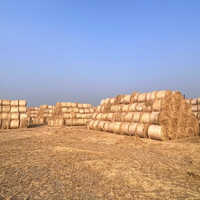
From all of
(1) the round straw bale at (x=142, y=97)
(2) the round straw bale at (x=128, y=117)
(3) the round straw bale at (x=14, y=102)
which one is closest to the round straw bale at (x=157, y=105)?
(1) the round straw bale at (x=142, y=97)

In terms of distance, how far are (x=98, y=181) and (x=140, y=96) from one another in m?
7.82

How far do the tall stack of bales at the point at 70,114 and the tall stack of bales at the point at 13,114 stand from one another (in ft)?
11.0

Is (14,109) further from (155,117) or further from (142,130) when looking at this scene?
(155,117)

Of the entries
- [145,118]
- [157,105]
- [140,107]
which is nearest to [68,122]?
[140,107]

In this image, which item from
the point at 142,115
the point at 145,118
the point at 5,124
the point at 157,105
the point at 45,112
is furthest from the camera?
the point at 45,112

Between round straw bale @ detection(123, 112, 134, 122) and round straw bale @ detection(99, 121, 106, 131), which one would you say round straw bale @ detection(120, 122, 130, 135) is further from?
round straw bale @ detection(99, 121, 106, 131)

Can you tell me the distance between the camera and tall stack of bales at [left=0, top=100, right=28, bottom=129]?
12863 millimetres

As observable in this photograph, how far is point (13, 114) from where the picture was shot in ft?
43.6

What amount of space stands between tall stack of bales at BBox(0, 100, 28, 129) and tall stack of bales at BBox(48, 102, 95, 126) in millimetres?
3343

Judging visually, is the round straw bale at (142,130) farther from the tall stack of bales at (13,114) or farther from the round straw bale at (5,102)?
the round straw bale at (5,102)

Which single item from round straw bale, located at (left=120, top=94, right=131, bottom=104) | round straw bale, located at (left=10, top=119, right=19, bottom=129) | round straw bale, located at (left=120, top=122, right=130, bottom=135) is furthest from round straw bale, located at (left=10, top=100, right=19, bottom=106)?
round straw bale, located at (left=120, top=122, right=130, bottom=135)

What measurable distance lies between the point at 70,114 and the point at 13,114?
5.44 meters

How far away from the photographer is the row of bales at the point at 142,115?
8.51m

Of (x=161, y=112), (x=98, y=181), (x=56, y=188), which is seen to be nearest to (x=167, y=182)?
(x=98, y=181)
